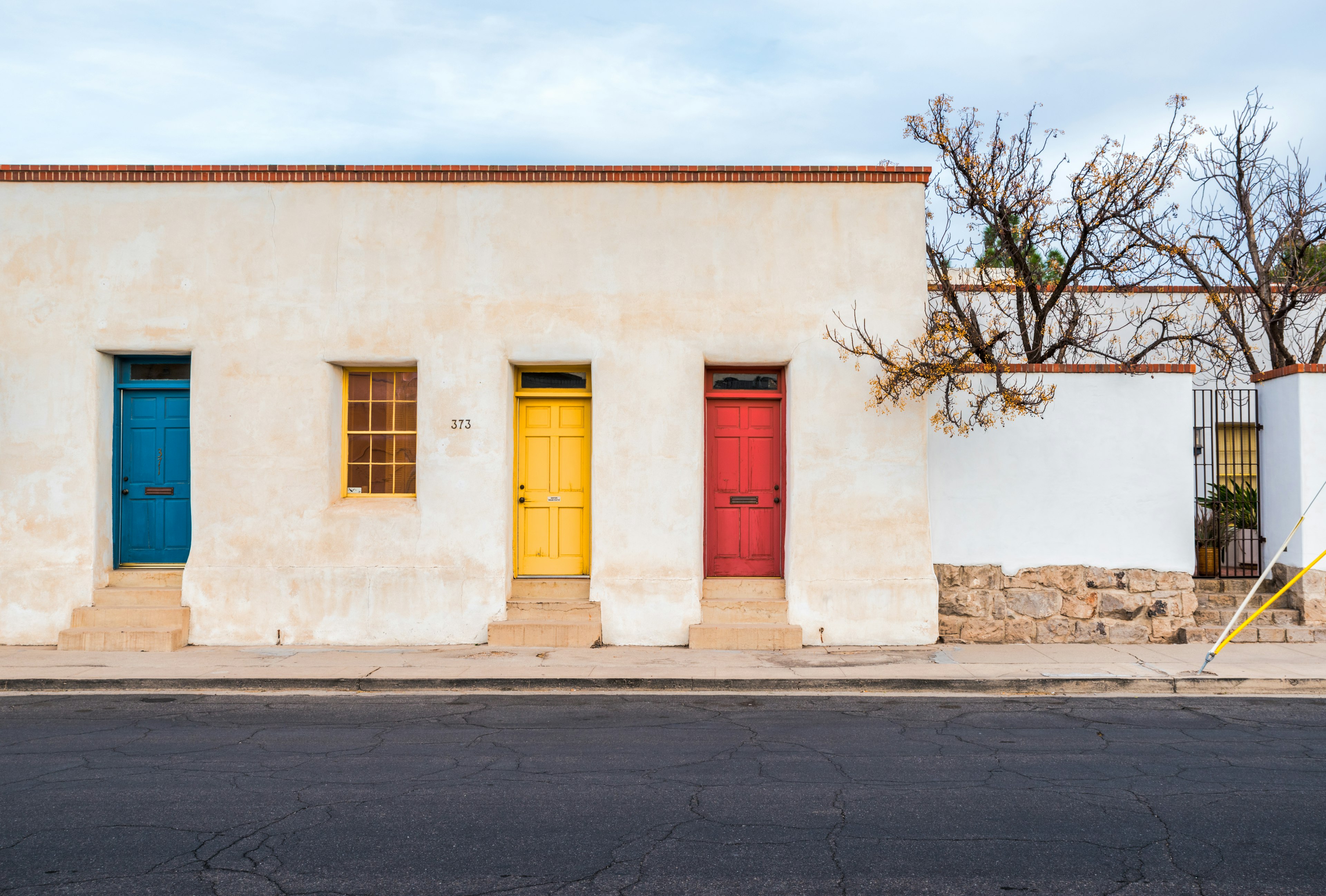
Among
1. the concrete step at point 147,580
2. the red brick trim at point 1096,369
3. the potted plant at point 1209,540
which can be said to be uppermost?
the red brick trim at point 1096,369

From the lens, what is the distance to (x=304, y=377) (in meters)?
11.5

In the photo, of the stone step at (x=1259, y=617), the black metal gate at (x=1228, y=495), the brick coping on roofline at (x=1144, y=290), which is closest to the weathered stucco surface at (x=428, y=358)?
the stone step at (x=1259, y=617)

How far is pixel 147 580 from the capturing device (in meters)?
11.7

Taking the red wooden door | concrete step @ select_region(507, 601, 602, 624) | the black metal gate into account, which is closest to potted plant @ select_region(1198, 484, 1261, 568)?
the black metal gate

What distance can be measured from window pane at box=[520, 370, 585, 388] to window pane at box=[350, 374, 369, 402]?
1.85 metres

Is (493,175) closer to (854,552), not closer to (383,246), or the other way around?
(383,246)

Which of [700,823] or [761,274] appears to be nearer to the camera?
[700,823]

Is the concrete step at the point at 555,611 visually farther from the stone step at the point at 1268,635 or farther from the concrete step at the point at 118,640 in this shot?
the stone step at the point at 1268,635

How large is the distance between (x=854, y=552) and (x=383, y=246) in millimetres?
6553

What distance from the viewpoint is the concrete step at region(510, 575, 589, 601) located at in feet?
38.1

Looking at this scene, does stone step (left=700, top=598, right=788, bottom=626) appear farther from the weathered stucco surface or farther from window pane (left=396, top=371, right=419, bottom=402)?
window pane (left=396, top=371, right=419, bottom=402)

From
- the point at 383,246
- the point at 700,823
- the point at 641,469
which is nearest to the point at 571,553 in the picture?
the point at 641,469

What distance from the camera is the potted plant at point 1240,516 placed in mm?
12227

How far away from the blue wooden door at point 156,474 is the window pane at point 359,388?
2.04 m
